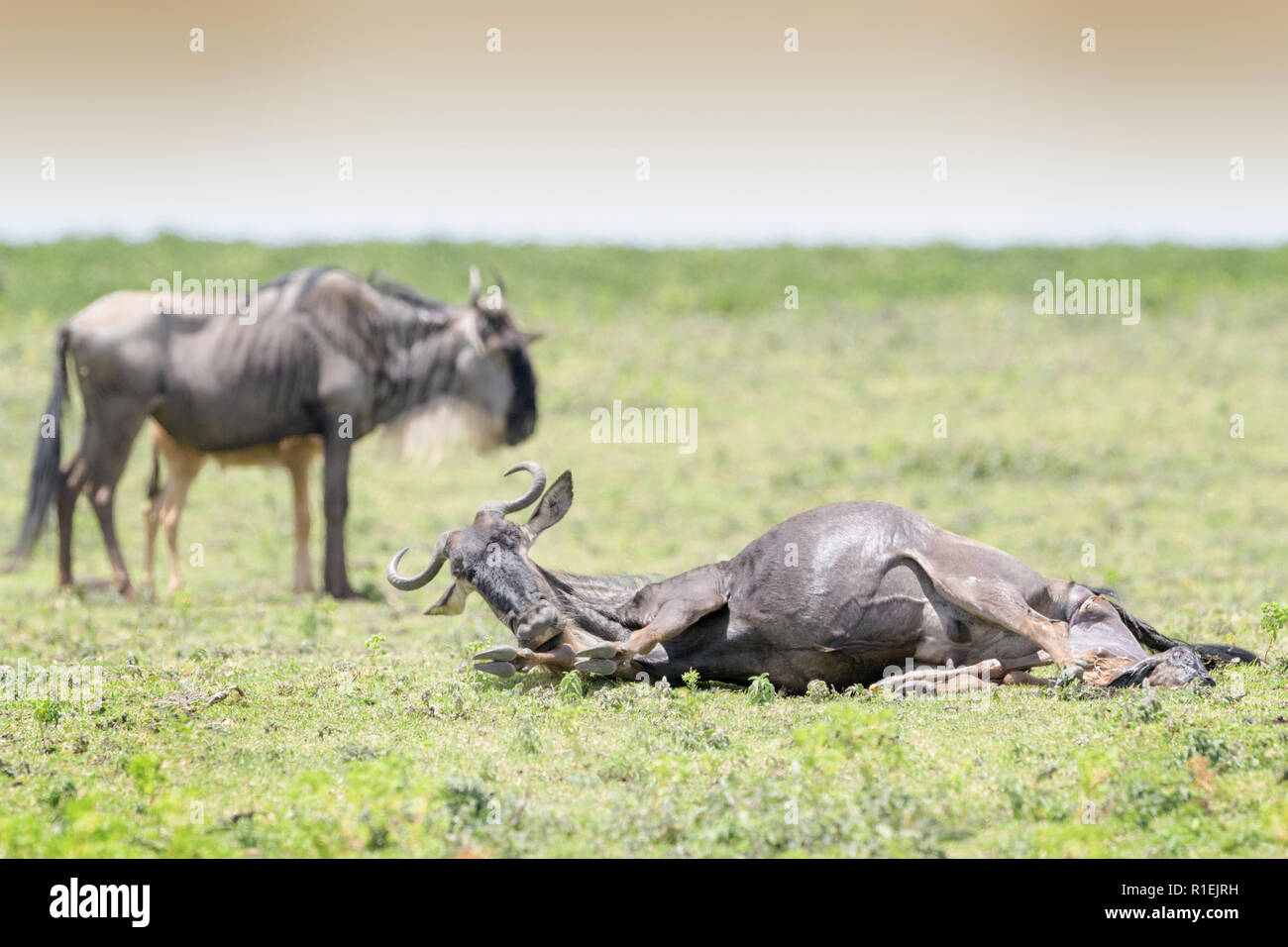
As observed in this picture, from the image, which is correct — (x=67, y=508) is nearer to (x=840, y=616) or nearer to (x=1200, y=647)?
(x=840, y=616)

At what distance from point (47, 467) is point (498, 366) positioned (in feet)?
16.1

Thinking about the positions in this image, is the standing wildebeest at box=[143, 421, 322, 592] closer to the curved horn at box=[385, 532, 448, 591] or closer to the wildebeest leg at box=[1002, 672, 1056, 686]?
the curved horn at box=[385, 532, 448, 591]

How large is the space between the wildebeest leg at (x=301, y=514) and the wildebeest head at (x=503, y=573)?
592 cm

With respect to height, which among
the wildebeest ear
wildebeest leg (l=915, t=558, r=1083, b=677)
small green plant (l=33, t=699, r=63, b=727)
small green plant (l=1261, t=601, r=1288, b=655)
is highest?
the wildebeest ear

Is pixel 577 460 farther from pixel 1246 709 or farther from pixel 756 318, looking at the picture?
pixel 1246 709

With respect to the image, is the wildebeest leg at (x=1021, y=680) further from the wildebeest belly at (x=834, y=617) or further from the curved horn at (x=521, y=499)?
the curved horn at (x=521, y=499)

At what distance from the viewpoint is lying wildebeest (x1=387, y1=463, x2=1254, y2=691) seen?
7.90m

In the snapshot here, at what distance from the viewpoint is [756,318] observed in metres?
30.8

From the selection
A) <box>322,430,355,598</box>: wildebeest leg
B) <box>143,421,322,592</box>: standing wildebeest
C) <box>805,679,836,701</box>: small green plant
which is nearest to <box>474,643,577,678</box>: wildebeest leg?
<box>805,679,836,701</box>: small green plant

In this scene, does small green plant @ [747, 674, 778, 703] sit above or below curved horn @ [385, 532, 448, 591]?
below

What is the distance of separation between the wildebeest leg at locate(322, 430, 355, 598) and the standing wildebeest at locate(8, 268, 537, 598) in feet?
0.04

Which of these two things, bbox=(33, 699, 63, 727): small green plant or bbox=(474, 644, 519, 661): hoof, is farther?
bbox=(474, 644, 519, 661): hoof

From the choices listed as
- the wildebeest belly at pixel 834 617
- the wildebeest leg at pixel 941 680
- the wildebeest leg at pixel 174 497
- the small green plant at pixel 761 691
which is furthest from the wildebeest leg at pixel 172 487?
the wildebeest leg at pixel 941 680
